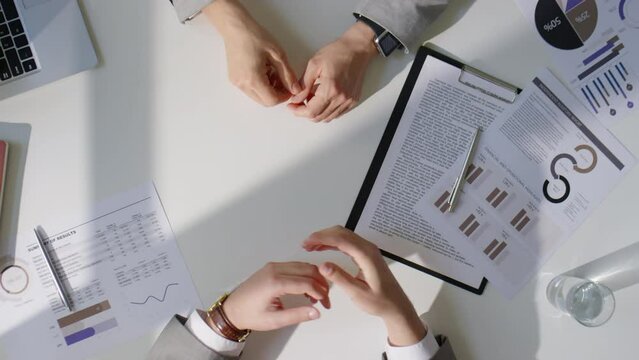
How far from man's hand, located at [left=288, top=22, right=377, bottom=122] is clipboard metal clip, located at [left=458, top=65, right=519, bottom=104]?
0.18 meters

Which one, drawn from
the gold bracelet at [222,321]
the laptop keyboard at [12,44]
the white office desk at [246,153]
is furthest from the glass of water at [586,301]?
the laptop keyboard at [12,44]

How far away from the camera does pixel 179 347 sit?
0.95 metres

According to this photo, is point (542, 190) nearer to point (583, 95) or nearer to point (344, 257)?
point (583, 95)

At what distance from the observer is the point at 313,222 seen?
39.6 inches

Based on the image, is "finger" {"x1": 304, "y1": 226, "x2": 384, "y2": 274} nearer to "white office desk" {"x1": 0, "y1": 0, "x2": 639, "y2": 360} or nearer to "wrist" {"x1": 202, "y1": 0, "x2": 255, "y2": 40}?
"white office desk" {"x1": 0, "y1": 0, "x2": 639, "y2": 360}

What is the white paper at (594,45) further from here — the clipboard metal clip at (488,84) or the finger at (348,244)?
the finger at (348,244)

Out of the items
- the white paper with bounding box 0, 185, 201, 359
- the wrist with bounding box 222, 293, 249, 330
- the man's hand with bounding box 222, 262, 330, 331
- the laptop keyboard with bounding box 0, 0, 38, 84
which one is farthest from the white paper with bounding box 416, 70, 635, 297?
the laptop keyboard with bounding box 0, 0, 38, 84

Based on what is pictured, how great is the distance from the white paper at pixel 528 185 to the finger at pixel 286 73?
0.30 metres

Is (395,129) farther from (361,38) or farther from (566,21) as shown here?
(566,21)

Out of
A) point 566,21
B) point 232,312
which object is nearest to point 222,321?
point 232,312

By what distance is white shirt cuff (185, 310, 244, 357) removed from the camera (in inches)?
37.4

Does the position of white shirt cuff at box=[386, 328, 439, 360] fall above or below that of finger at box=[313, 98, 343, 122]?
below

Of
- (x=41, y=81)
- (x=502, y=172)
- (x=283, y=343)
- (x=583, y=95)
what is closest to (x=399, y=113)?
(x=502, y=172)

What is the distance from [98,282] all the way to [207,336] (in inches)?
8.3
